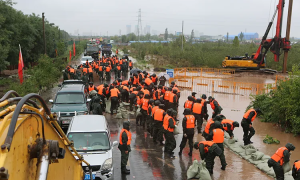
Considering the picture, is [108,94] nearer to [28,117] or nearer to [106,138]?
[106,138]

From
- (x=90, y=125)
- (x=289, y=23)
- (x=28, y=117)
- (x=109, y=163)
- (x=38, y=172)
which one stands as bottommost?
(x=109, y=163)

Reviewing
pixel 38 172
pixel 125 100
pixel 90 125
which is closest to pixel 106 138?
pixel 90 125

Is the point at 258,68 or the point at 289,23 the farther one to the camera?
the point at 258,68

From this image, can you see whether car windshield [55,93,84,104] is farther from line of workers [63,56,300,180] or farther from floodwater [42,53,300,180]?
floodwater [42,53,300,180]

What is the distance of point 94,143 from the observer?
9109 mm

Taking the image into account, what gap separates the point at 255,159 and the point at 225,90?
14331mm

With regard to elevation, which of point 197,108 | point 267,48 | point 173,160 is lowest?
point 173,160

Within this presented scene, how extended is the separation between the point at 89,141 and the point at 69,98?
5.92 meters

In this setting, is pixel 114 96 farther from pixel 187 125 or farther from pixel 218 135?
pixel 218 135

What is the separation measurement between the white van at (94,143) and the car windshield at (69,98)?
441cm

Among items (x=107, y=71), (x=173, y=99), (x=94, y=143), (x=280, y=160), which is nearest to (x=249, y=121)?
(x=173, y=99)

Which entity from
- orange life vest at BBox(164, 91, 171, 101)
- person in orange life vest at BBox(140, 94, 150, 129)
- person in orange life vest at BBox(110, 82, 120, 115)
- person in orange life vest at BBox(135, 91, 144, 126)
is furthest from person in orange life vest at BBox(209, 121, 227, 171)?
person in orange life vest at BBox(110, 82, 120, 115)

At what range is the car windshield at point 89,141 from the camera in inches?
352

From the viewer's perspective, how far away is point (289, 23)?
109 feet
